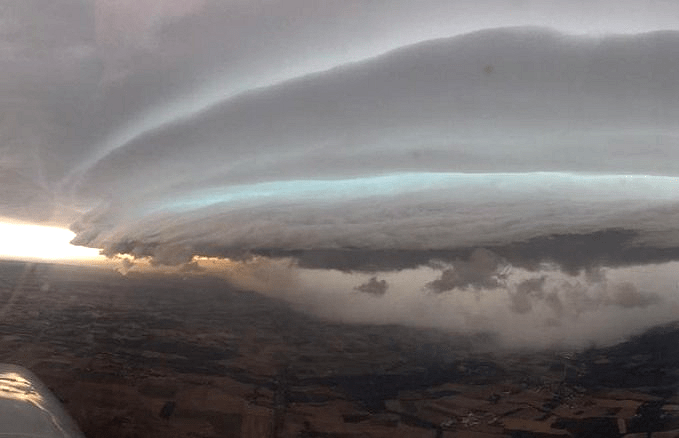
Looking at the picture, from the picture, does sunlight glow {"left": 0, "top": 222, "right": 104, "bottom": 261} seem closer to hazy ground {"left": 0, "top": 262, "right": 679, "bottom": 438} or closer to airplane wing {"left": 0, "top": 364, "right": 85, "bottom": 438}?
hazy ground {"left": 0, "top": 262, "right": 679, "bottom": 438}

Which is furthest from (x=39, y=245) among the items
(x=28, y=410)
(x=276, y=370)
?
(x=276, y=370)

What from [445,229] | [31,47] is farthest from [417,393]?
[31,47]

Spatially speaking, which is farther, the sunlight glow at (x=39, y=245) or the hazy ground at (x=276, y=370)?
the sunlight glow at (x=39, y=245)

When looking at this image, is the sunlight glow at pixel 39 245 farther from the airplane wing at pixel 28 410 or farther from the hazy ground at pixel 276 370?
the airplane wing at pixel 28 410

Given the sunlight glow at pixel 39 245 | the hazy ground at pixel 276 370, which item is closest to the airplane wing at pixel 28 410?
the hazy ground at pixel 276 370

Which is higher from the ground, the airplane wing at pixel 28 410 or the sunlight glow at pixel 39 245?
the sunlight glow at pixel 39 245

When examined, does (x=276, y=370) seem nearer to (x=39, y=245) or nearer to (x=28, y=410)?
(x=28, y=410)
